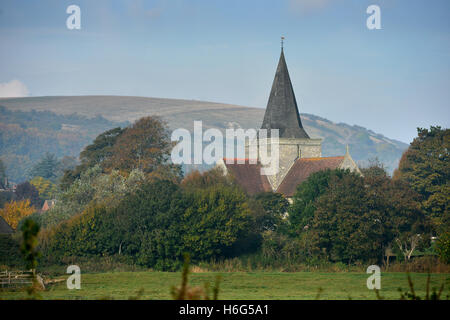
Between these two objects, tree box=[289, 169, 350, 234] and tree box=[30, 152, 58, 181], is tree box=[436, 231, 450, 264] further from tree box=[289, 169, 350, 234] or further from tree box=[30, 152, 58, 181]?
tree box=[30, 152, 58, 181]

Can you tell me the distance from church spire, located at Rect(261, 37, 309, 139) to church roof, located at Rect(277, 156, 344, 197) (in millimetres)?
4863

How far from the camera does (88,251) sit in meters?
39.4

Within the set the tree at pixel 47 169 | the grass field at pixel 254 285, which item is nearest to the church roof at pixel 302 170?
the grass field at pixel 254 285

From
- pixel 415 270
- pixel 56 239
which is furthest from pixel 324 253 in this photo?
pixel 56 239

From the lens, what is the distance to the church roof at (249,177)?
58678 millimetres

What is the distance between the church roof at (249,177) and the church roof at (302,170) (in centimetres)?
181

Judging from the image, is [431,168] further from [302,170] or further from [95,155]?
[95,155]

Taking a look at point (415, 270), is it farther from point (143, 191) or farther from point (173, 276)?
point (143, 191)

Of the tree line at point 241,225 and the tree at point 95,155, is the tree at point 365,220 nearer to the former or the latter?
the tree line at point 241,225

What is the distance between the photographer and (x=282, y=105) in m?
64.5

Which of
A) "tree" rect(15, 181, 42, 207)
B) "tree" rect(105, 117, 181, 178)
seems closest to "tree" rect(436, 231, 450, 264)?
"tree" rect(105, 117, 181, 178)

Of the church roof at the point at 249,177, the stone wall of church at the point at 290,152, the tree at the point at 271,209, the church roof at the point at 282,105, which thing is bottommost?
the tree at the point at 271,209
